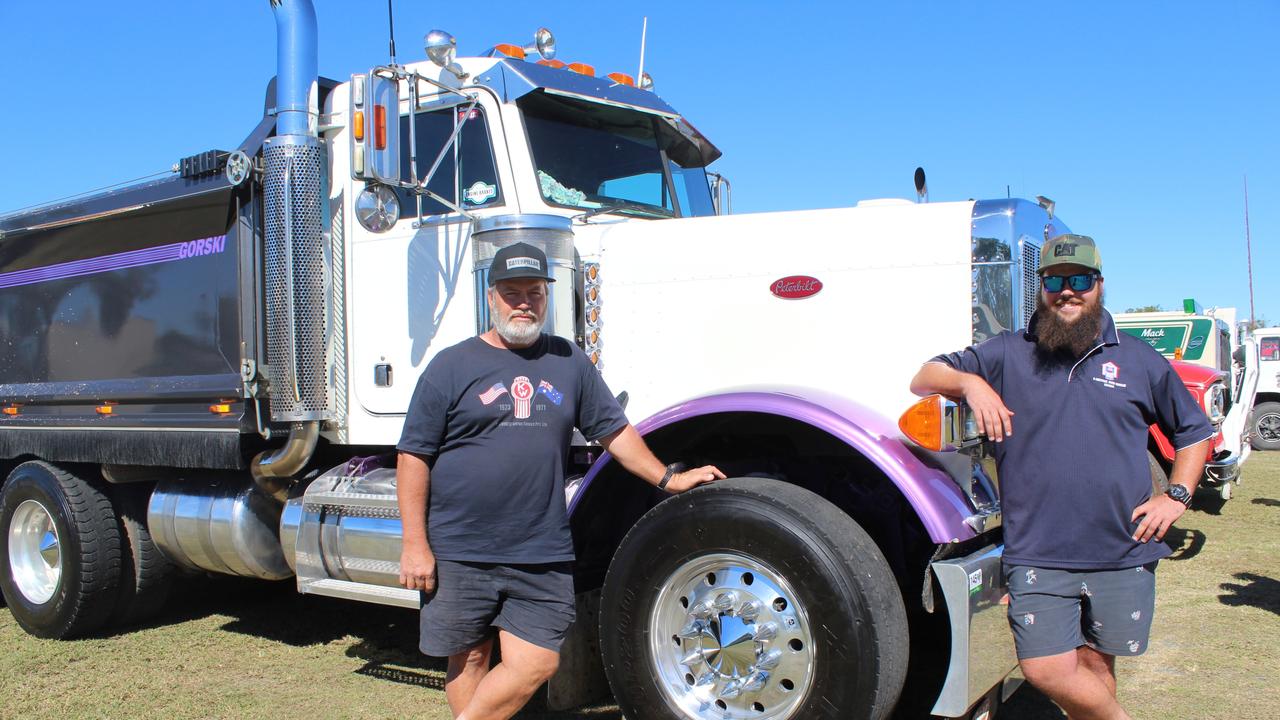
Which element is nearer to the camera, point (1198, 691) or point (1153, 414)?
point (1153, 414)

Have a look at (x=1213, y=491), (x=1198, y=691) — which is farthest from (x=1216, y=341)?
(x=1198, y=691)

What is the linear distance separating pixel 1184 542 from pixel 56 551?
861 cm

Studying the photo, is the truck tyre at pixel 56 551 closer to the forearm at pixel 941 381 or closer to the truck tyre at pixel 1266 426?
the forearm at pixel 941 381

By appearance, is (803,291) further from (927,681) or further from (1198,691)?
(1198,691)

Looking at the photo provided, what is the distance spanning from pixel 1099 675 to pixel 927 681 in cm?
162

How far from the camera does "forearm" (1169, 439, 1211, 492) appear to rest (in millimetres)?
2939

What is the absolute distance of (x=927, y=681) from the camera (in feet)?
14.9

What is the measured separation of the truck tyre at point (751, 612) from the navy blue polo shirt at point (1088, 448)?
0.51 m

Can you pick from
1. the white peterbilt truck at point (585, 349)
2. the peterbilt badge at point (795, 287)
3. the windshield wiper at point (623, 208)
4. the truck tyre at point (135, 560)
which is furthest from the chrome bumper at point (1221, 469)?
the truck tyre at point (135, 560)

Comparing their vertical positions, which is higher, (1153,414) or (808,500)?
(1153,414)

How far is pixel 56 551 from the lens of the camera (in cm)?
604

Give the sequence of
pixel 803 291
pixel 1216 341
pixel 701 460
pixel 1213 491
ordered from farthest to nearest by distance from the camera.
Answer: pixel 1216 341, pixel 1213 491, pixel 701 460, pixel 803 291

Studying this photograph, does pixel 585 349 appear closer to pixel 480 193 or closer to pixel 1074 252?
pixel 480 193

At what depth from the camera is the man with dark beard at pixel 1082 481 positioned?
2893 mm
